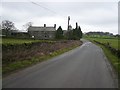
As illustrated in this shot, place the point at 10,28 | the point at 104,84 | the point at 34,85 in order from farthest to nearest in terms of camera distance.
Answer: the point at 10,28
the point at 104,84
the point at 34,85

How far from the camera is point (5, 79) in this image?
42.3 ft

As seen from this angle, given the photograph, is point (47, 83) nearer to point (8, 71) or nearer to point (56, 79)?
point (56, 79)

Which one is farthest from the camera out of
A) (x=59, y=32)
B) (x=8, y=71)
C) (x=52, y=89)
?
(x=59, y=32)

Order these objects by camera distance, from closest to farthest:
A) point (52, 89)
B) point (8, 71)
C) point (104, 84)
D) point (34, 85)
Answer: point (52, 89) < point (34, 85) < point (104, 84) < point (8, 71)

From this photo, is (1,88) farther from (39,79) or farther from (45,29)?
(45,29)

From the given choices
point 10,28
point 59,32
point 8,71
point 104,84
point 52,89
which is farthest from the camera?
point 10,28

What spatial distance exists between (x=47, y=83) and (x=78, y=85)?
1.50 meters

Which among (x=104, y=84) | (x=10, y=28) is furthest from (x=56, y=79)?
(x=10, y=28)

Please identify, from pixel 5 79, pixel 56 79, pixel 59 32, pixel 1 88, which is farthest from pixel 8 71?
pixel 59 32

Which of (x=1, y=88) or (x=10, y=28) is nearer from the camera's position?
(x=1, y=88)

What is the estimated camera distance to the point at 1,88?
10.8 metres

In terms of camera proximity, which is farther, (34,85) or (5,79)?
(5,79)

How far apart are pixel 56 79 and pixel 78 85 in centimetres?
173

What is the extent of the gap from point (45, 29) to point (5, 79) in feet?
428
